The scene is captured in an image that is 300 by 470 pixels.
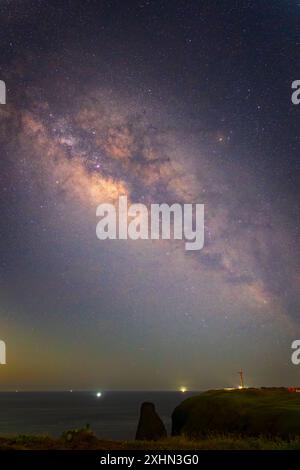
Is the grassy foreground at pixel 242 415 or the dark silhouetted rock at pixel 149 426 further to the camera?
the dark silhouetted rock at pixel 149 426

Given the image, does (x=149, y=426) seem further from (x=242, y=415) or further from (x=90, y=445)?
(x=90, y=445)

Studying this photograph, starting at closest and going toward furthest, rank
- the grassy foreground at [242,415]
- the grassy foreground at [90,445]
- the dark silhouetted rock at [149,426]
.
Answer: the grassy foreground at [90,445]
the grassy foreground at [242,415]
the dark silhouetted rock at [149,426]

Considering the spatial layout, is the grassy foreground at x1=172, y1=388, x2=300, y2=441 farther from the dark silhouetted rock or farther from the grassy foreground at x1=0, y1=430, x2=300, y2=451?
the grassy foreground at x1=0, y1=430, x2=300, y2=451

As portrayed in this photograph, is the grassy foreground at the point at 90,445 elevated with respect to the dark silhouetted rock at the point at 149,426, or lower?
lower

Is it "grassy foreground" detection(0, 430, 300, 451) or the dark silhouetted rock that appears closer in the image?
"grassy foreground" detection(0, 430, 300, 451)

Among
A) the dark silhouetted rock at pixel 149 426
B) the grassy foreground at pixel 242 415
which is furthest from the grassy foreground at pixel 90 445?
the dark silhouetted rock at pixel 149 426

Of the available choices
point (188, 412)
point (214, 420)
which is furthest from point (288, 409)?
point (188, 412)

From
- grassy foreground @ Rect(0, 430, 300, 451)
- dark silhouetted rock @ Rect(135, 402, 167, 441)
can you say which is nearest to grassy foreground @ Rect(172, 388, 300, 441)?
dark silhouetted rock @ Rect(135, 402, 167, 441)

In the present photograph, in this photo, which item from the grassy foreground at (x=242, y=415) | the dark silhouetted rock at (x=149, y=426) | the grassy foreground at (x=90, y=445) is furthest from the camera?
the dark silhouetted rock at (x=149, y=426)

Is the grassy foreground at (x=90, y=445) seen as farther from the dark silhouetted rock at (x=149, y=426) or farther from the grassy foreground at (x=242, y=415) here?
the dark silhouetted rock at (x=149, y=426)

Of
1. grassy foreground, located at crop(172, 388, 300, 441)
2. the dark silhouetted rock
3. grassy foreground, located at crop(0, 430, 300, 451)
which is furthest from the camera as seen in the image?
the dark silhouetted rock
